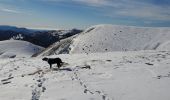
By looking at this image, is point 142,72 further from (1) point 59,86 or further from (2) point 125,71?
(1) point 59,86

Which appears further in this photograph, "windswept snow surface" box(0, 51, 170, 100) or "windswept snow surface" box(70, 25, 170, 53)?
"windswept snow surface" box(70, 25, 170, 53)

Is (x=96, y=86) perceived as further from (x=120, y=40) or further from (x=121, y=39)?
(x=121, y=39)

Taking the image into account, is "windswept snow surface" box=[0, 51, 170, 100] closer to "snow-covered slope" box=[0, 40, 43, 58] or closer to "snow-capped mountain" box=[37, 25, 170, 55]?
"snow-capped mountain" box=[37, 25, 170, 55]

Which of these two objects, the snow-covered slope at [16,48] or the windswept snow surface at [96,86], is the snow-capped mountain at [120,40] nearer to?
the windswept snow surface at [96,86]

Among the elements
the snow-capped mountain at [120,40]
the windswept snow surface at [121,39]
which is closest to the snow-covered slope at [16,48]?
the snow-capped mountain at [120,40]

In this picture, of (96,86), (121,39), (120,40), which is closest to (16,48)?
(121,39)

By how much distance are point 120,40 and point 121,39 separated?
88 cm

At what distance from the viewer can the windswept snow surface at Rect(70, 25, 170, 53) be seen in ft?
219

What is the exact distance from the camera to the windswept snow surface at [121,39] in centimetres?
6675

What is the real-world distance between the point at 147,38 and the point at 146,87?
56.4 m

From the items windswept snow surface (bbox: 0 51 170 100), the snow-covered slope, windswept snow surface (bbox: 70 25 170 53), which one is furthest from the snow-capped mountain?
the snow-covered slope

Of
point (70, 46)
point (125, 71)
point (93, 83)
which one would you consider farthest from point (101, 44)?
point (93, 83)

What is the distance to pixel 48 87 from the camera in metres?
17.9

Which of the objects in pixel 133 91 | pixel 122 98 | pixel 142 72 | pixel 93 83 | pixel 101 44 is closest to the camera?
pixel 122 98
